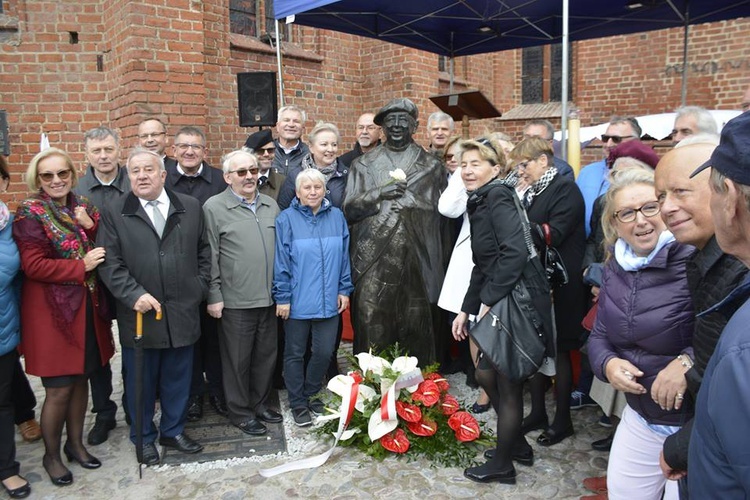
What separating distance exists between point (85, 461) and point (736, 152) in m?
3.70

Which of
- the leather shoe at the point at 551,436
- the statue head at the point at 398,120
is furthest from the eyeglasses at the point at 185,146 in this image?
the leather shoe at the point at 551,436

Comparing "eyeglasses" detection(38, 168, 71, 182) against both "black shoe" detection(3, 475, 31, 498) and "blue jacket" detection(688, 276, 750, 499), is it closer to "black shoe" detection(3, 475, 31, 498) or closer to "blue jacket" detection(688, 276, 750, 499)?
"black shoe" detection(3, 475, 31, 498)

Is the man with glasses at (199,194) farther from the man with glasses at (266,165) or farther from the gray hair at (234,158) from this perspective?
the gray hair at (234,158)

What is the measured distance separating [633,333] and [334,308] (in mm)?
2125

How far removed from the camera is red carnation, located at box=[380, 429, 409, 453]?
3520 mm

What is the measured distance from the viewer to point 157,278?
11.3 ft

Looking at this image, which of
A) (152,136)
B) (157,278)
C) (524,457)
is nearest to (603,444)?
(524,457)

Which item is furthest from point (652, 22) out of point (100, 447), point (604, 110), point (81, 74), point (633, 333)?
point (100, 447)

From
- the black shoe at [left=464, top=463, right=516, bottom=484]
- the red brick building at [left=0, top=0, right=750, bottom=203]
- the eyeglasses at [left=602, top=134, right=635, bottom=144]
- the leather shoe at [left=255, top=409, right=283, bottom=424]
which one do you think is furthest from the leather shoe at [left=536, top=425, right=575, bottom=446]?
the red brick building at [left=0, top=0, right=750, bottom=203]

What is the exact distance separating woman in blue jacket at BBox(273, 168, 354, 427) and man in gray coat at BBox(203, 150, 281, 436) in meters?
0.11

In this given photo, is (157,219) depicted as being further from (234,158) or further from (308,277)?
(308,277)

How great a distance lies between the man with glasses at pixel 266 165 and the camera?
178 inches

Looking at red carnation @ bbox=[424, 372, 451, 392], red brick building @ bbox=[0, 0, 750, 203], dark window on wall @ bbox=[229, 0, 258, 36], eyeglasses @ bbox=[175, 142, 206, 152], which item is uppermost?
dark window on wall @ bbox=[229, 0, 258, 36]

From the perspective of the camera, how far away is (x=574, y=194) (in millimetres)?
3713
